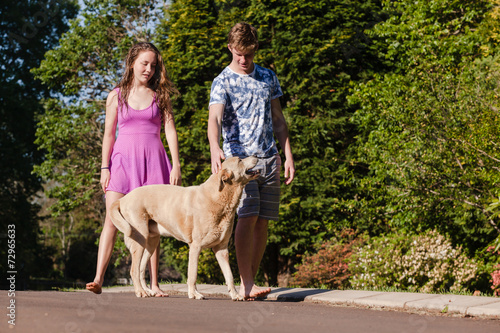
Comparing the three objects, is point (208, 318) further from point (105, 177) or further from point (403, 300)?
point (105, 177)

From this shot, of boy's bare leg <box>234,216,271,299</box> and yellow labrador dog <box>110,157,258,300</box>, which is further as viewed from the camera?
boy's bare leg <box>234,216,271,299</box>

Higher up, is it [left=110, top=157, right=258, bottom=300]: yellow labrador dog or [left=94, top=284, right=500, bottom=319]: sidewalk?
[left=110, top=157, right=258, bottom=300]: yellow labrador dog

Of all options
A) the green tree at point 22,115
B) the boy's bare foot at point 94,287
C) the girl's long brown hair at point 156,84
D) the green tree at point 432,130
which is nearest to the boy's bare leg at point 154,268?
→ the boy's bare foot at point 94,287

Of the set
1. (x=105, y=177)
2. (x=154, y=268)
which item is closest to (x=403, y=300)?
(x=154, y=268)

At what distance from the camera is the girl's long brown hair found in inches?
261

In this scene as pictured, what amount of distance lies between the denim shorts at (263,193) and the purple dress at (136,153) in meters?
0.93

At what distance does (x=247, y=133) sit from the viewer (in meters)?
6.35

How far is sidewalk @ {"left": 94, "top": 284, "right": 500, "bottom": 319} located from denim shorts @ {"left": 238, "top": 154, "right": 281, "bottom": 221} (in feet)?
3.35

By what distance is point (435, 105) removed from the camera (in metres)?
11.9

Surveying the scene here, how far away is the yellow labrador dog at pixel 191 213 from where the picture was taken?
5895 millimetres

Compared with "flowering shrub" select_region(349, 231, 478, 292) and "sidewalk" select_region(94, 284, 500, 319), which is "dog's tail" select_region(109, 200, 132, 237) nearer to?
"sidewalk" select_region(94, 284, 500, 319)

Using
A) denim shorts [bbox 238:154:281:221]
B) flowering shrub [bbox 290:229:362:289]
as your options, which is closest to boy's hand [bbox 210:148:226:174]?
denim shorts [bbox 238:154:281:221]

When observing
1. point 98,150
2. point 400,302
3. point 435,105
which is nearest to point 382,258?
point 435,105

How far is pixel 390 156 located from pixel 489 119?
2158 millimetres
